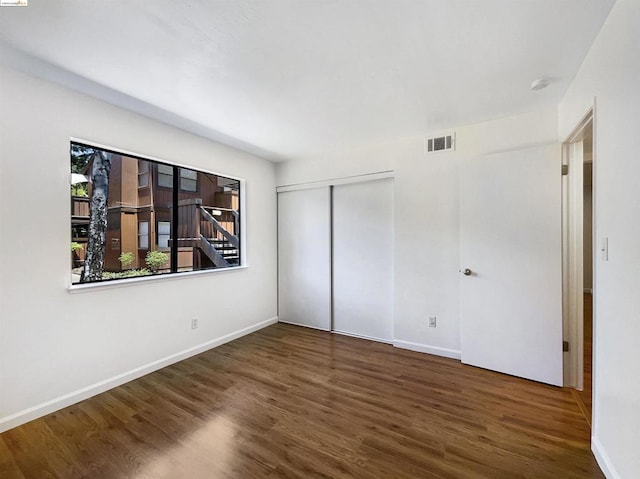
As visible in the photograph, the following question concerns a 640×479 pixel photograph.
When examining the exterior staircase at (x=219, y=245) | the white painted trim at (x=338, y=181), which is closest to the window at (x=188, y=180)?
the exterior staircase at (x=219, y=245)

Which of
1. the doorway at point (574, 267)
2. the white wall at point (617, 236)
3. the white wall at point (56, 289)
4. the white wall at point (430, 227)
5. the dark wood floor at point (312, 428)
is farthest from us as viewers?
the white wall at point (430, 227)

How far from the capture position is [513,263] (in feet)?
8.38

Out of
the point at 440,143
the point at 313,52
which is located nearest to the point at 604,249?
the point at 440,143

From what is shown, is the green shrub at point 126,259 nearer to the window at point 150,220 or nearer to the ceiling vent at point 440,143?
the window at point 150,220

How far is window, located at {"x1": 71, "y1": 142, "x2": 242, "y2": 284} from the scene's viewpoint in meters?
2.40

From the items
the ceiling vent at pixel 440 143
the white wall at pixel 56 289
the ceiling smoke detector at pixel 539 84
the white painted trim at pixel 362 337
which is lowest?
the white painted trim at pixel 362 337

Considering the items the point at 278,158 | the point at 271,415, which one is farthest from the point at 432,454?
the point at 278,158

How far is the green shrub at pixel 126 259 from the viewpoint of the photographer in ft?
8.63

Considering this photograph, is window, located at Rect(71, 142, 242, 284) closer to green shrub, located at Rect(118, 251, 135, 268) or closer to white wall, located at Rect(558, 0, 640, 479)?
green shrub, located at Rect(118, 251, 135, 268)

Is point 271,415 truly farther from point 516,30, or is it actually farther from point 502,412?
point 516,30

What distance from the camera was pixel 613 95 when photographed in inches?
56.8

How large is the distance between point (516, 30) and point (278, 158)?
9.94 ft

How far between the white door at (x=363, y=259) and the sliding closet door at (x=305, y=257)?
0.44 ft

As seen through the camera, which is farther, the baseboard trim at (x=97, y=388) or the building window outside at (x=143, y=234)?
the building window outside at (x=143, y=234)
